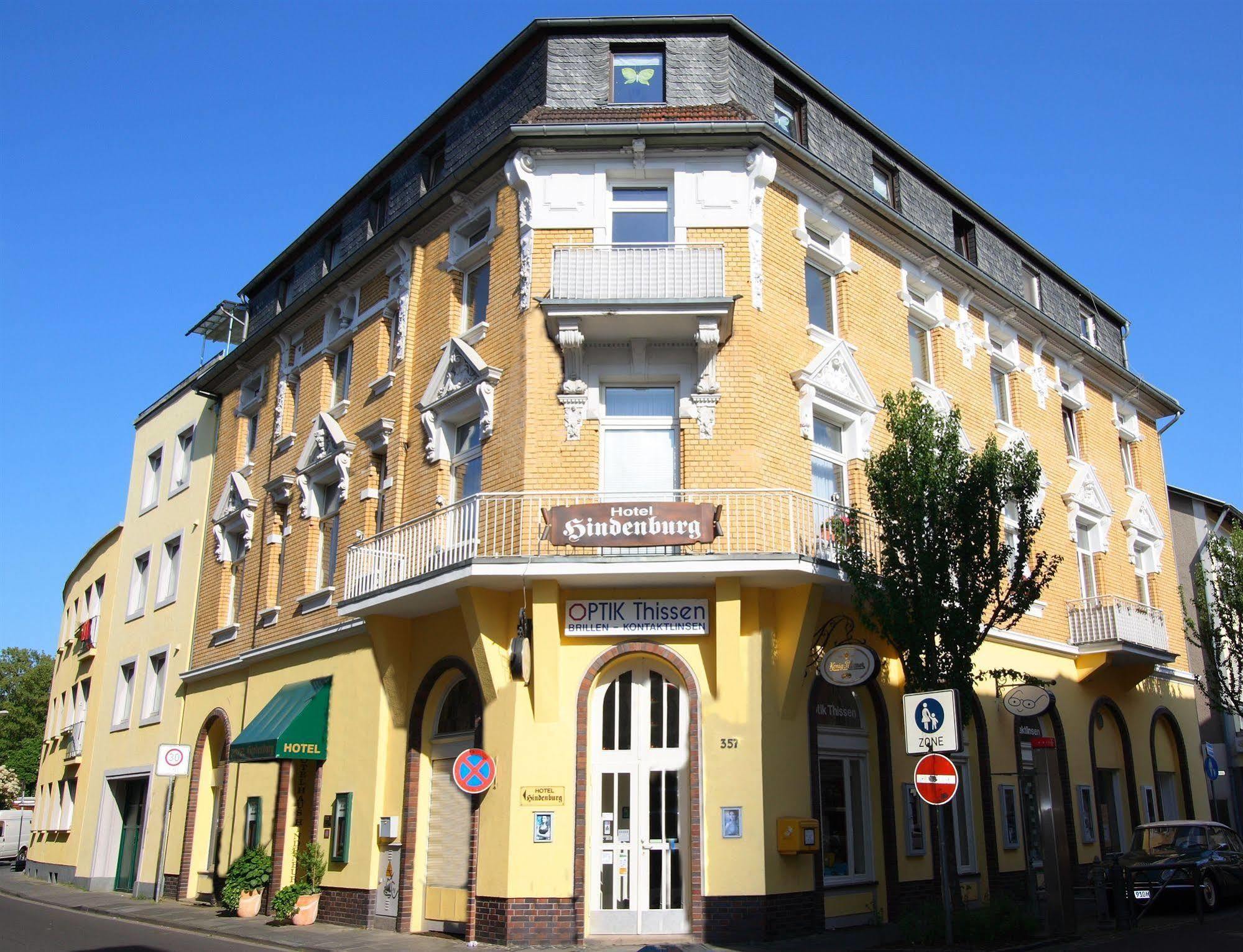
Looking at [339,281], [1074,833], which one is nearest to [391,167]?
[339,281]

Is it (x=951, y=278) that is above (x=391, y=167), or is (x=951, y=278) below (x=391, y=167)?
below

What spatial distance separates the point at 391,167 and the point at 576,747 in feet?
42.3

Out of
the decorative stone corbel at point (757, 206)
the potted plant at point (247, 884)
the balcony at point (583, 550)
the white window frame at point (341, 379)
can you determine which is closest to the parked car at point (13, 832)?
the potted plant at point (247, 884)

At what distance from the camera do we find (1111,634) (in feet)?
71.9

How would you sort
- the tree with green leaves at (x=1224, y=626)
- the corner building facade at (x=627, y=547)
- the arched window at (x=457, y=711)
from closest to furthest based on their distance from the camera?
1. the corner building facade at (x=627, y=547)
2. the arched window at (x=457, y=711)
3. the tree with green leaves at (x=1224, y=626)

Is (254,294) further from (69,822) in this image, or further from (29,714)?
(29,714)

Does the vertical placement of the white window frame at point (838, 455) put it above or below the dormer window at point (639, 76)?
below

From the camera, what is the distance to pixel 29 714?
65188mm

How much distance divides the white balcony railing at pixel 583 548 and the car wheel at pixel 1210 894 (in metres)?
7.85

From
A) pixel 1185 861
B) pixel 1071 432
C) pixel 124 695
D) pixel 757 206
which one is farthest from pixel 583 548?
pixel 124 695

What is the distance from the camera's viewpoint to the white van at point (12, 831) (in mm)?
46156

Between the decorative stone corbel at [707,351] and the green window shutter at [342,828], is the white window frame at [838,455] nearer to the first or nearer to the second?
the decorative stone corbel at [707,351]

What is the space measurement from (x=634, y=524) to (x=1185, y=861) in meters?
10.9

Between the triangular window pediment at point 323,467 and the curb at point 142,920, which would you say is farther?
the triangular window pediment at point 323,467
